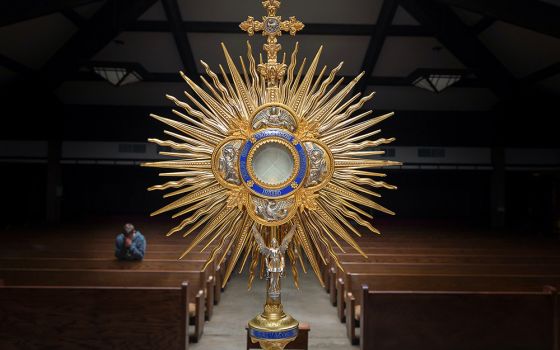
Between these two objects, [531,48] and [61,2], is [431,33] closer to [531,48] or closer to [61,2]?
[531,48]

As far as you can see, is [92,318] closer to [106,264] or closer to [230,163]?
[106,264]

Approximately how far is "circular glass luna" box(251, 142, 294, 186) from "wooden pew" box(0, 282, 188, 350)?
7.77ft

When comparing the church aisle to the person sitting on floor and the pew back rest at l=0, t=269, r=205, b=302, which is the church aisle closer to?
the pew back rest at l=0, t=269, r=205, b=302

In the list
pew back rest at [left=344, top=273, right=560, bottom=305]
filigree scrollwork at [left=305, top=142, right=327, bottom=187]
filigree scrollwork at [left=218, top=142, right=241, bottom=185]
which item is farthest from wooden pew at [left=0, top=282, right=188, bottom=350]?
filigree scrollwork at [left=305, top=142, right=327, bottom=187]

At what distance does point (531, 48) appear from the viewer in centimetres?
831

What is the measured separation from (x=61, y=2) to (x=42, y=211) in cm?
888

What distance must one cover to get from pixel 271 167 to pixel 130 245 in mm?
4109

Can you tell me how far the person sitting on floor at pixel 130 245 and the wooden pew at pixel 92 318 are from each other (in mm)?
1581

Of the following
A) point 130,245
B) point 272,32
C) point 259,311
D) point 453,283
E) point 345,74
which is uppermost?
point 345,74

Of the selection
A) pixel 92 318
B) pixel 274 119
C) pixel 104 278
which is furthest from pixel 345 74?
pixel 274 119

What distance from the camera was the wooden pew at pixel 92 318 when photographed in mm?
3787

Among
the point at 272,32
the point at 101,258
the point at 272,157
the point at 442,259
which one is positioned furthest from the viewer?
the point at 442,259

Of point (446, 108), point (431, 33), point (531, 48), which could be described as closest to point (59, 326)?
point (431, 33)

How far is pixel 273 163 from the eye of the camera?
5.97 feet
